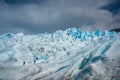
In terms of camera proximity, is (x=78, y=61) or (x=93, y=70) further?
(x=78, y=61)

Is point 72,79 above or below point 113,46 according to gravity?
below

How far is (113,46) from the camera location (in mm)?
164125

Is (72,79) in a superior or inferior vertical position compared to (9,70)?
inferior

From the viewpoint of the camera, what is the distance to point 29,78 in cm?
15588

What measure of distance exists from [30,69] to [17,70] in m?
9.30

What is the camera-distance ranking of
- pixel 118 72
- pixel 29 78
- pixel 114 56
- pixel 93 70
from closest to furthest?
pixel 118 72 < pixel 93 70 < pixel 114 56 < pixel 29 78

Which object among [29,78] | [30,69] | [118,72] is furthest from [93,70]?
[30,69]

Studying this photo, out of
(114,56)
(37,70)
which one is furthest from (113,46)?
(37,70)

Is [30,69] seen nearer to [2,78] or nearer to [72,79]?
[2,78]

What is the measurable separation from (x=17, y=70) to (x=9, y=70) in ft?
18.3

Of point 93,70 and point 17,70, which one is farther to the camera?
point 17,70

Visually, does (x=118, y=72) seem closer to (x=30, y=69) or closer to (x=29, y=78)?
(x=29, y=78)

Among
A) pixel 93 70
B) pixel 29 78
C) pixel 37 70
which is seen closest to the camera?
pixel 93 70

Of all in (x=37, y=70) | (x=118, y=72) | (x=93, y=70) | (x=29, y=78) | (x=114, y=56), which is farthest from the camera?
(x=37, y=70)
